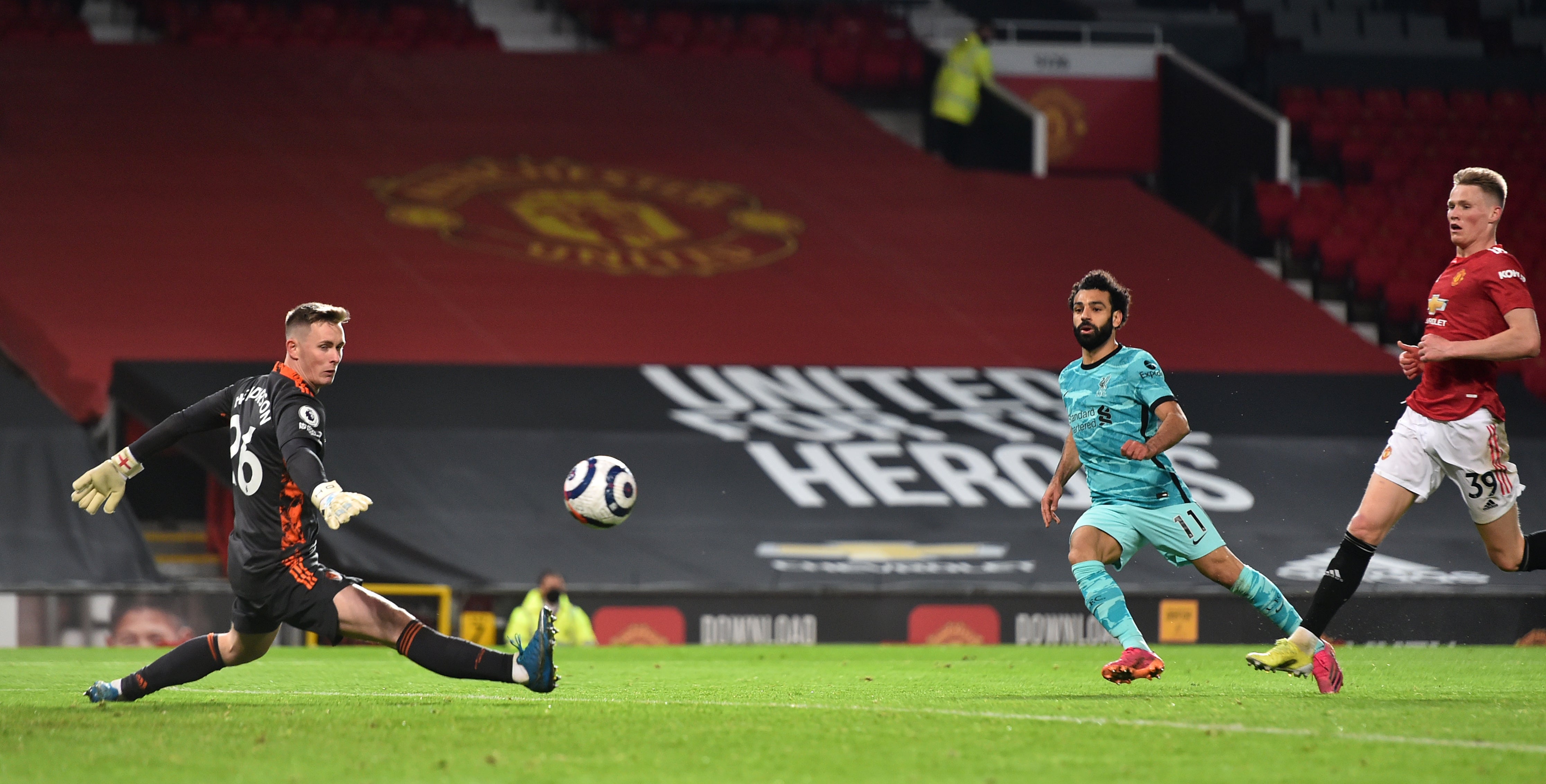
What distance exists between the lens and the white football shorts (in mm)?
6691

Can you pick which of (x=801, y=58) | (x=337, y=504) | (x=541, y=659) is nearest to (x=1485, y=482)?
(x=541, y=659)

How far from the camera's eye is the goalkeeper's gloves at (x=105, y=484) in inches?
251

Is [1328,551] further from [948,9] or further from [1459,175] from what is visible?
[948,9]

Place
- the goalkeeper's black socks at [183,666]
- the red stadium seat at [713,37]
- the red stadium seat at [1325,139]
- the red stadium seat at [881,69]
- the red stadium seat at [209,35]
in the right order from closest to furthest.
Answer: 1. the goalkeeper's black socks at [183,666]
2. the red stadium seat at [1325,139]
3. the red stadium seat at [209,35]
4. the red stadium seat at [881,69]
5. the red stadium seat at [713,37]

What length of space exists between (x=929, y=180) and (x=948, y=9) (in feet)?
21.2

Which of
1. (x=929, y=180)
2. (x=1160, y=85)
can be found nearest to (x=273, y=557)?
(x=929, y=180)

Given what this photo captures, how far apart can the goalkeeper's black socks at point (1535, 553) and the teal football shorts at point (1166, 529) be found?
3.81 feet

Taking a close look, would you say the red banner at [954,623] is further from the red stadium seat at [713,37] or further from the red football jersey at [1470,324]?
the red stadium seat at [713,37]

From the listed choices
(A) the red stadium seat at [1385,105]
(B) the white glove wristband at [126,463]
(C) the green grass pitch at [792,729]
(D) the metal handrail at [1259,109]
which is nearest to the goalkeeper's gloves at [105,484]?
(B) the white glove wristband at [126,463]

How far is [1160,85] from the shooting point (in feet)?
77.2

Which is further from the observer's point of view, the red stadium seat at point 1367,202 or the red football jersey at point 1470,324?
the red stadium seat at point 1367,202

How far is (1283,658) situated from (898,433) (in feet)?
28.6

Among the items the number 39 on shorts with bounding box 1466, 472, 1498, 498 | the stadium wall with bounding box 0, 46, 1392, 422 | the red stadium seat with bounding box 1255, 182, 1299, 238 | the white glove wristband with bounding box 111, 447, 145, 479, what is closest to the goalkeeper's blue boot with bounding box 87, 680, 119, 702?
the white glove wristband with bounding box 111, 447, 145, 479

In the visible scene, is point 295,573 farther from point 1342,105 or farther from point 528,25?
point 1342,105
